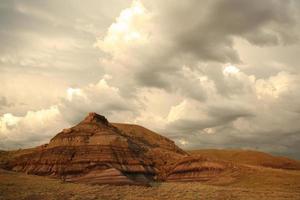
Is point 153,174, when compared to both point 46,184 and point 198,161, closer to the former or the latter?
point 198,161

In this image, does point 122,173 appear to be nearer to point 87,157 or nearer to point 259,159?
point 87,157

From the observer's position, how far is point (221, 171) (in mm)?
73188

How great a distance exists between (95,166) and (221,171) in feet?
74.9

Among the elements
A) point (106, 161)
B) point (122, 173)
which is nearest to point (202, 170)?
point (122, 173)

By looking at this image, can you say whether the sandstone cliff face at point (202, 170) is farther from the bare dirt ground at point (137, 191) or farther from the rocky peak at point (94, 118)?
the rocky peak at point (94, 118)

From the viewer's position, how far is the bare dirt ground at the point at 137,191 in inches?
1820

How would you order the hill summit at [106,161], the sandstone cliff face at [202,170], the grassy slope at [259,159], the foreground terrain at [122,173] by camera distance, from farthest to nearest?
the grassy slope at [259,159] → the hill summit at [106,161] → the sandstone cliff face at [202,170] → the foreground terrain at [122,173]

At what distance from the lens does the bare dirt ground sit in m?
46.2

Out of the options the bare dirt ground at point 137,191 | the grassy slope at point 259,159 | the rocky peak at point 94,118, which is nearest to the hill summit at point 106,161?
the rocky peak at point 94,118

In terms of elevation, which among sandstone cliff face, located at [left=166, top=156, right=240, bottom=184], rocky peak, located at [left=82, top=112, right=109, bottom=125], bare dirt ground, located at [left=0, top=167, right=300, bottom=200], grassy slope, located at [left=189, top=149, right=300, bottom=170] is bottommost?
bare dirt ground, located at [left=0, top=167, right=300, bottom=200]

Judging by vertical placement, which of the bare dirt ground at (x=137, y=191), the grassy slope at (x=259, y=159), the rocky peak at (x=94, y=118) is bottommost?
the bare dirt ground at (x=137, y=191)

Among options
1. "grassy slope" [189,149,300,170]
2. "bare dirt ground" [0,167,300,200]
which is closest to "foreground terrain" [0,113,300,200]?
"bare dirt ground" [0,167,300,200]

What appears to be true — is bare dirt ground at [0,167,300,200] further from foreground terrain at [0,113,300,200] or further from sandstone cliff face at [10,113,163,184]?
sandstone cliff face at [10,113,163,184]

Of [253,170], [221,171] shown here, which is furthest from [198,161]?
[253,170]
